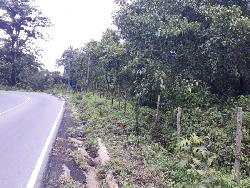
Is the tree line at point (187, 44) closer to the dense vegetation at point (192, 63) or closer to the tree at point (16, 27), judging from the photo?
the dense vegetation at point (192, 63)

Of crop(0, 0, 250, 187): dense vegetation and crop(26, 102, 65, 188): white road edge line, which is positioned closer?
crop(26, 102, 65, 188): white road edge line

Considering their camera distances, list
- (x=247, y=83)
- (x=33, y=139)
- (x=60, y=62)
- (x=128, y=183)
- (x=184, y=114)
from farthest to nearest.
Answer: (x=60, y=62), (x=247, y=83), (x=184, y=114), (x=33, y=139), (x=128, y=183)

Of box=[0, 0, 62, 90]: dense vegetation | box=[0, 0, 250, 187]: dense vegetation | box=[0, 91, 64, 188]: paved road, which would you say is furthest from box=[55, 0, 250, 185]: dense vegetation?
box=[0, 0, 62, 90]: dense vegetation

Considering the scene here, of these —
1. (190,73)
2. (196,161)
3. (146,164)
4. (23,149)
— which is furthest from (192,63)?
(23,149)

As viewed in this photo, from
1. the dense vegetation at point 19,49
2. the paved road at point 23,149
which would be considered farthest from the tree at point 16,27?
the paved road at point 23,149

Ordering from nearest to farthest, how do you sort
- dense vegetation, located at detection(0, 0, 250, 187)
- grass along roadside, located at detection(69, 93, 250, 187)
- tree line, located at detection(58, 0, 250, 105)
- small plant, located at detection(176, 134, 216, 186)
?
small plant, located at detection(176, 134, 216, 186) → grass along roadside, located at detection(69, 93, 250, 187) → dense vegetation, located at detection(0, 0, 250, 187) → tree line, located at detection(58, 0, 250, 105)

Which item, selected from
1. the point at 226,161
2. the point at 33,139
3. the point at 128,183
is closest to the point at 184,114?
the point at 226,161

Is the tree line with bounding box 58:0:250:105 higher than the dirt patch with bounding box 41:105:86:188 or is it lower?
higher

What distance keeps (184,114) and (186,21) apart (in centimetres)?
370

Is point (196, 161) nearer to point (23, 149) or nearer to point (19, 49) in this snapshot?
point (23, 149)

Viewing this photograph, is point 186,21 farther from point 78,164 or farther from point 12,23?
point 12,23

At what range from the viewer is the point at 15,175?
9.40 metres

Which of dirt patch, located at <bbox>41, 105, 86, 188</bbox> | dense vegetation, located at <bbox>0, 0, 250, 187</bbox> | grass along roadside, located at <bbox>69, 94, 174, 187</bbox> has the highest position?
dense vegetation, located at <bbox>0, 0, 250, 187</bbox>

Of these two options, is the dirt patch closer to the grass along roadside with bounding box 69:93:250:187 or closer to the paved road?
the paved road
